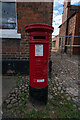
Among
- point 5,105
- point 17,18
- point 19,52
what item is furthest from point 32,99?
point 17,18

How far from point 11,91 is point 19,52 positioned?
1.61 metres

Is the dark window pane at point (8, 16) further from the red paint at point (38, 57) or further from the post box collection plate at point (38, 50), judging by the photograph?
the post box collection plate at point (38, 50)

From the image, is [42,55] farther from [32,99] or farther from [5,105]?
[5,105]

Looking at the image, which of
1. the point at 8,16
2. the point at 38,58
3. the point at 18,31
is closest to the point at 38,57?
the point at 38,58

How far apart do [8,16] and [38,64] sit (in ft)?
9.45

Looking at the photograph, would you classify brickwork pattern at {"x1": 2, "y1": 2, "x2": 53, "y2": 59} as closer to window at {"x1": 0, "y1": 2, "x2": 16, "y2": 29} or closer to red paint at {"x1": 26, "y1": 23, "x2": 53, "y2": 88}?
window at {"x1": 0, "y1": 2, "x2": 16, "y2": 29}

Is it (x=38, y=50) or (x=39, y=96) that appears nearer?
(x=38, y=50)

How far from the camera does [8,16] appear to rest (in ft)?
10.9

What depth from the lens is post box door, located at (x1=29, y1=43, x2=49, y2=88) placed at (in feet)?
5.18

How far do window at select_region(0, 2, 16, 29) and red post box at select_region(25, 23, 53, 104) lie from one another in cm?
218

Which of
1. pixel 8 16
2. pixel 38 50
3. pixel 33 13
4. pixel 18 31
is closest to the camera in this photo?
pixel 38 50

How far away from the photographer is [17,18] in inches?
120

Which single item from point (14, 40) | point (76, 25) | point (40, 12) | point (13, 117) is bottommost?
point (13, 117)

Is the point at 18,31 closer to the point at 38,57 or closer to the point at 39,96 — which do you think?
the point at 38,57
